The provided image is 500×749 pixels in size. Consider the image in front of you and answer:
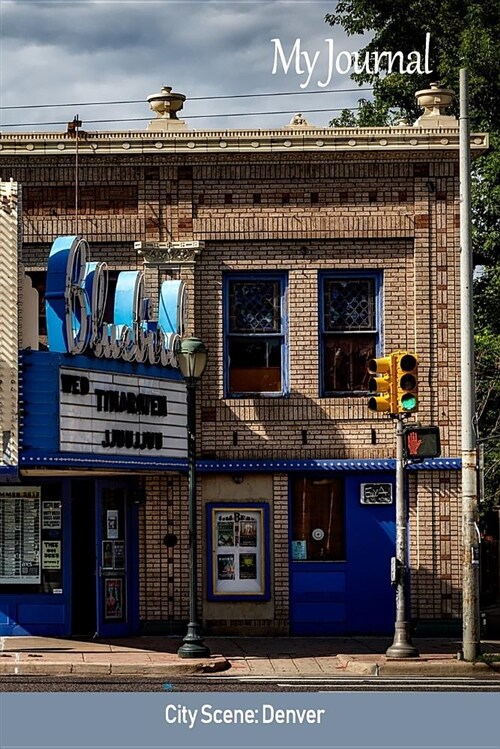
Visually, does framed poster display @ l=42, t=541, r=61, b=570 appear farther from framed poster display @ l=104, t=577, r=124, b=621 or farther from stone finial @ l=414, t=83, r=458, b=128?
stone finial @ l=414, t=83, r=458, b=128

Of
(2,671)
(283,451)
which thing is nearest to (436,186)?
(283,451)

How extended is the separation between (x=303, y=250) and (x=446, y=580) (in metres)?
6.03

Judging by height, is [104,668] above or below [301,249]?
below

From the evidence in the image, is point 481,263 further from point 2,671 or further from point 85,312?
point 2,671

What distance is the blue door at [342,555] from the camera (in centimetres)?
2570

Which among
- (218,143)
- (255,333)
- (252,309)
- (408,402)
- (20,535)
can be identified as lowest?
(20,535)

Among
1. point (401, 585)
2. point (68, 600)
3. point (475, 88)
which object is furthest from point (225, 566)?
point (475, 88)

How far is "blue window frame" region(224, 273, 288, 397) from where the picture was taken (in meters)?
26.0

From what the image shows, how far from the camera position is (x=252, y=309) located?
2612cm

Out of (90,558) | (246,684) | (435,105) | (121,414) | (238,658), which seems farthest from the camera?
(435,105)

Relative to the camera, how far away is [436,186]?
26125mm

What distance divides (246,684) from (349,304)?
8505mm

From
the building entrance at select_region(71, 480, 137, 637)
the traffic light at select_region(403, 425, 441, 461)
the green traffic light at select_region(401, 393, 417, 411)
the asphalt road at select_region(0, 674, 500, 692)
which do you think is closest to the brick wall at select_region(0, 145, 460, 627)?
the building entrance at select_region(71, 480, 137, 637)

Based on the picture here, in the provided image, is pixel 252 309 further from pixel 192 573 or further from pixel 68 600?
pixel 68 600
